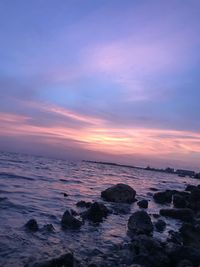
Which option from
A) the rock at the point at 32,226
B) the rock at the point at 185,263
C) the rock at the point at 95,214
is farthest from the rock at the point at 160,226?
the rock at the point at 185,263

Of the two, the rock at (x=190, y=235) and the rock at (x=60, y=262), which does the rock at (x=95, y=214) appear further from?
the rock at (x=60, y=262)

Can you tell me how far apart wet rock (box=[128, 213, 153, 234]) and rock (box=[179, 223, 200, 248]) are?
160cm

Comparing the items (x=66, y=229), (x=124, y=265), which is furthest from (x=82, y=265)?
(x=66, y=229)

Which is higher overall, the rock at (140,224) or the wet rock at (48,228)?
the rock at (140,224)

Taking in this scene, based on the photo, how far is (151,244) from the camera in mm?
12969

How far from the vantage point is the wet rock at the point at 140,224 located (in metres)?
17.3

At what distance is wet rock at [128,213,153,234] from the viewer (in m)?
17.3

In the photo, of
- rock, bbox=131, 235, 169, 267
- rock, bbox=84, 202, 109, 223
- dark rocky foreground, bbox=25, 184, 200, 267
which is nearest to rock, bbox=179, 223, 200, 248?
dark rocky foreground, bbox=25, 184, 200, 267

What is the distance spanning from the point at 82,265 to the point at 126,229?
6.89 m

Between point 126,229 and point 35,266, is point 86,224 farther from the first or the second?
point 35,266

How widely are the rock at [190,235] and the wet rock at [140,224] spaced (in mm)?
1601

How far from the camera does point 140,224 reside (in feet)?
58.3

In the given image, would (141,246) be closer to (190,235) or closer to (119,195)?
(190,235)

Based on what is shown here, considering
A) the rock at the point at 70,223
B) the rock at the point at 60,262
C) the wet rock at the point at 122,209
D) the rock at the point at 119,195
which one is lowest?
the rock at the point at 60,262
